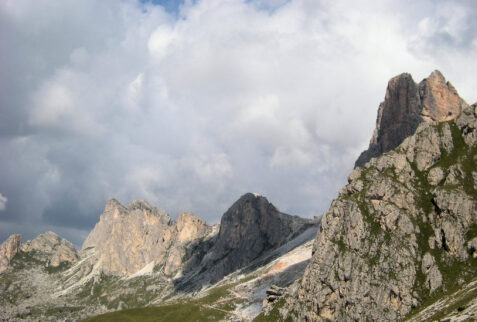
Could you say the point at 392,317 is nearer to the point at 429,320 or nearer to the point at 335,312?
the point at 335,312

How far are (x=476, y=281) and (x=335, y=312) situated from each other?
60.5 metres

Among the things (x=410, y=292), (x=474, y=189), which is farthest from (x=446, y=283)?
(x=474, y=189)

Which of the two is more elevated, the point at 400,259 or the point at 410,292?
the point at 400,259

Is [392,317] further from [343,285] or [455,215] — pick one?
[455,215]

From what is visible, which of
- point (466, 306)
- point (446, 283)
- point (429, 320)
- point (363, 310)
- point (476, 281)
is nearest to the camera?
point (466, 306)

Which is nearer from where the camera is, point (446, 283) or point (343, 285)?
point (446, 283)

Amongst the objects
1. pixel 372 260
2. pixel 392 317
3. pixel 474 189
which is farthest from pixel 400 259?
pixel 474 189

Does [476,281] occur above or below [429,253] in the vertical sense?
below

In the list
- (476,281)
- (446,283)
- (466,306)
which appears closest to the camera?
(466,306)

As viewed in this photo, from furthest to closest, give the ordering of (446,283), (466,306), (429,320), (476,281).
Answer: (446,283) < (476,281) < (429,320) < (466,306)

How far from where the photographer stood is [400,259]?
19288cm

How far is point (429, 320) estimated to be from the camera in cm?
14025

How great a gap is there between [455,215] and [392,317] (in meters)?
51.8

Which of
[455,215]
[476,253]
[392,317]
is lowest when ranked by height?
[392,317]
